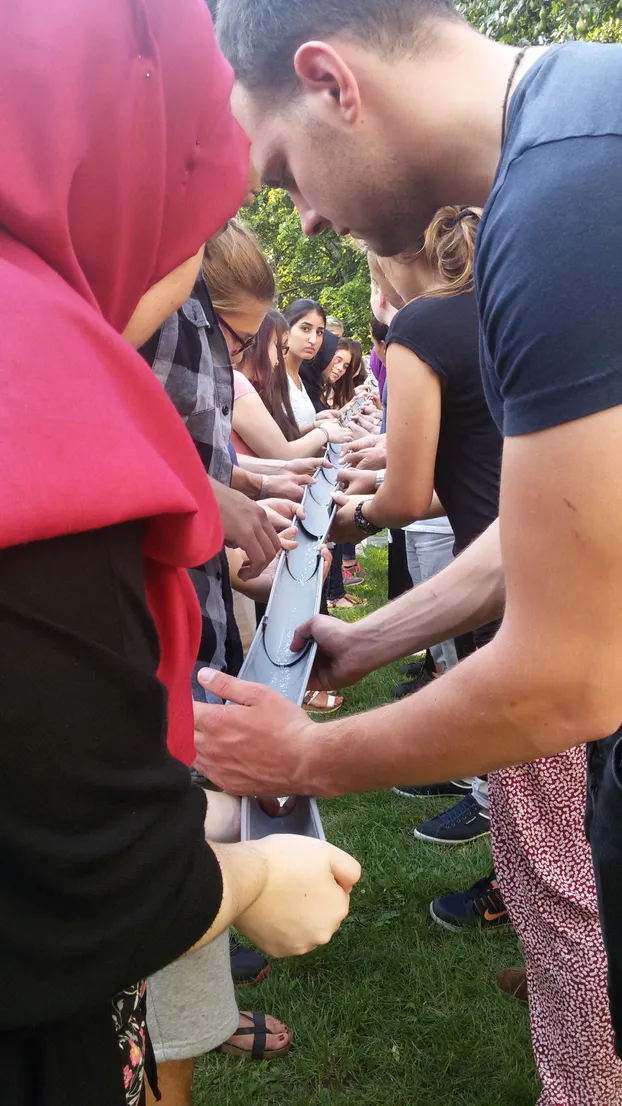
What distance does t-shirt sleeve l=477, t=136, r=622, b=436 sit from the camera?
1004 mm

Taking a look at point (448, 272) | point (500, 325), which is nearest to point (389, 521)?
point (448, 272)

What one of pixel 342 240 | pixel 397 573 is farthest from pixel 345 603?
pixel 342 240

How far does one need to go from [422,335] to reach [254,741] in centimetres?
165

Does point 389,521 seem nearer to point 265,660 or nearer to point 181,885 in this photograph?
point 265,660

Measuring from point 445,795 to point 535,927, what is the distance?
2.18 metres

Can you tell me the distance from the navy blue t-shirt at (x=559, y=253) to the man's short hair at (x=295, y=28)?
1.40 feet

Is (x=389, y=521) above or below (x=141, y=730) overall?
below

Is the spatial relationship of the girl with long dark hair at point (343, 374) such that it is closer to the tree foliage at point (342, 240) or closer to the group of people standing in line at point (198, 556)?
the tree foliage at point (342, 240)

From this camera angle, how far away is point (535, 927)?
2.12 m

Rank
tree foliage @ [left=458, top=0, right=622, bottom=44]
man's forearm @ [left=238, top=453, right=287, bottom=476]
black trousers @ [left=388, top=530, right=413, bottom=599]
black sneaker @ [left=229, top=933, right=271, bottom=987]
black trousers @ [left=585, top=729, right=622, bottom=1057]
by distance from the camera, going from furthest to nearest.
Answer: tree foliage @ [left=458, top=0, right=622, bottom=44], black trousers @ [left=388, top=530, right=413, bottom=599], man's forearm @ [left=238, top=453, right=287, bottom=476], black sneaker @ [left=229, top=933, right=271, bottom=987], black trousers @ [left=585, top=729, right=622, bottom=1057]

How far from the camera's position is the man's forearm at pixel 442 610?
6.72 feet

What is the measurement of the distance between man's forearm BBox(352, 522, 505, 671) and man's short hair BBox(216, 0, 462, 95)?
3.64 ft

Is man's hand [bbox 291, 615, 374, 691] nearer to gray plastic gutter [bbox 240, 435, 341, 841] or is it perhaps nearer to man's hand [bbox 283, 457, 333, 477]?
gray plastic gutter [bbox 240, 435, 341, 841]

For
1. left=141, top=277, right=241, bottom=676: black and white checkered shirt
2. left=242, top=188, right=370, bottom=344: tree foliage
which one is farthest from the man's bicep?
left=242, top=188, right=370, bottom=344: tree foliage
